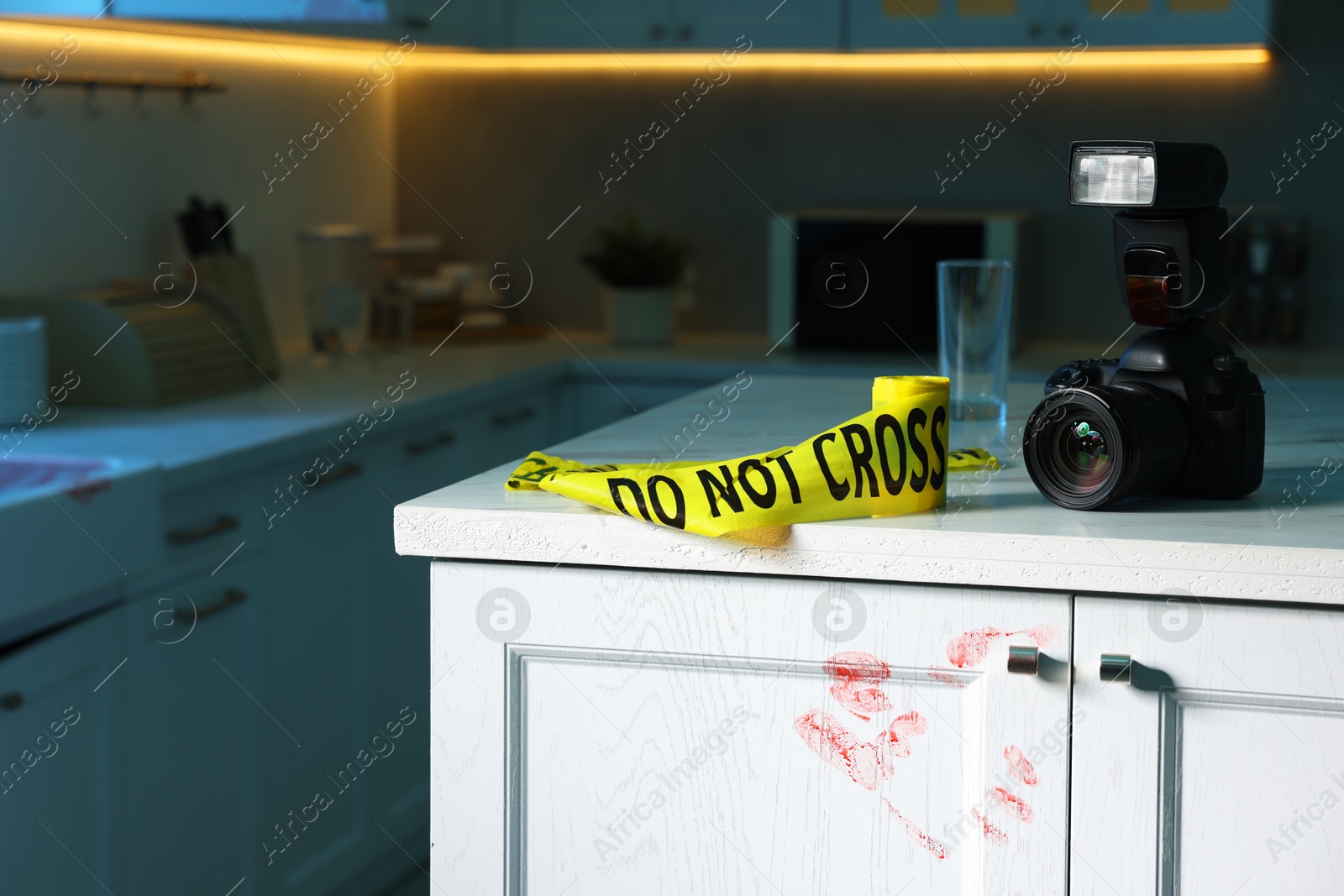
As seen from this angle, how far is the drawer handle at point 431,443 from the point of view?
232 cm

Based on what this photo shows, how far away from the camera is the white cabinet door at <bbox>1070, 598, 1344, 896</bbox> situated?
887 millimetres

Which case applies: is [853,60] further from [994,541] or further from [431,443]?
[994,541]

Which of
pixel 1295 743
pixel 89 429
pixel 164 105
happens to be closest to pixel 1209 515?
pixel 1295 743

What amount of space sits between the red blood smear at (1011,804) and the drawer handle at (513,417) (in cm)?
178

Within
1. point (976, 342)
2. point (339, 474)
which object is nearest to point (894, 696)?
point (976, 342)

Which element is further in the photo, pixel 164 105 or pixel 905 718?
pixel 164 105

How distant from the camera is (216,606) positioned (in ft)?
6.03

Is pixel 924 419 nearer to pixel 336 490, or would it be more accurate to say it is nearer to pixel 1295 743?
pixel 1295 743

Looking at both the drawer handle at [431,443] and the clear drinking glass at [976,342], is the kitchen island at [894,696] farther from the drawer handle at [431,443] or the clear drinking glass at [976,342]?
the drawer handle at [431,443]

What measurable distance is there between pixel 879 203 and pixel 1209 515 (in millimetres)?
2400

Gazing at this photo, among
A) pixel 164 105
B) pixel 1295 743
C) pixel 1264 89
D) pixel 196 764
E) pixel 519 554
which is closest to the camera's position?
pixel 1295 743

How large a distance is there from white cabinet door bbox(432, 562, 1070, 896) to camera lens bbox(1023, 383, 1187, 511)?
99mm

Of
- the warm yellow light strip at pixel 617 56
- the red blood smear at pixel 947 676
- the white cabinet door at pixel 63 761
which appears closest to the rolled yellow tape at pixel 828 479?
the red blood smear at pixel 947 676

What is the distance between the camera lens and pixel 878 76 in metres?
3.23
